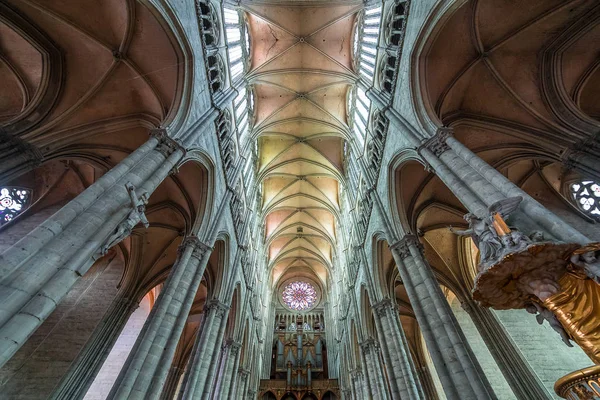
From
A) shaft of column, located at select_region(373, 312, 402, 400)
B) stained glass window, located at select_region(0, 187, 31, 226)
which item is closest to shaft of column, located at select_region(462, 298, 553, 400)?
shaft of column, located at select_region(373, 312, 402, 400)

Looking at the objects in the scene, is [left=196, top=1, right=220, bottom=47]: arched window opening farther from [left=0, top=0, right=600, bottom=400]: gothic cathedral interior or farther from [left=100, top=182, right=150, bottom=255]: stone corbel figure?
[left=100, top=182, right=150, bottom=255]: stone corbel figure

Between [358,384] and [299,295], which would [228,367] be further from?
[299,295]

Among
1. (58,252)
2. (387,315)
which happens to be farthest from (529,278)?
(387,315)

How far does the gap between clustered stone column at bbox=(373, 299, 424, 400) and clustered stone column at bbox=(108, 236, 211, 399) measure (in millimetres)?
7185

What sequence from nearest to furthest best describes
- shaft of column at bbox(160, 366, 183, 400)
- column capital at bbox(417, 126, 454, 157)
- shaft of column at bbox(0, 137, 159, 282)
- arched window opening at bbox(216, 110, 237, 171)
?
shaft of column at bbox(0, 137, 159, 282)
column capital at bbox(417, 126, 454, 157)
arched window opening at bbox(216, 110, 237, 171)
shaft of column at bbox(160, 366, 183, 400)

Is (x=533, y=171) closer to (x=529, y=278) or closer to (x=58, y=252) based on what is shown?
(x=529, y=278)

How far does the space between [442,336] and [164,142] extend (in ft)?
26.9

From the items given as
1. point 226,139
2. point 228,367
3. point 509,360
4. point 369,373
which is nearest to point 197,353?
point 228,367

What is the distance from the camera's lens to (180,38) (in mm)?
8602

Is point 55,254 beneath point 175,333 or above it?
beneath

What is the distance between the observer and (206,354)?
1024 centimetres

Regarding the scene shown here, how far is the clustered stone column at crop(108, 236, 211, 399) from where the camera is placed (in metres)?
6.25

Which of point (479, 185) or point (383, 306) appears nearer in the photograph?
point (479, 185)

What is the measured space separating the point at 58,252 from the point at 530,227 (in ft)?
22.6
